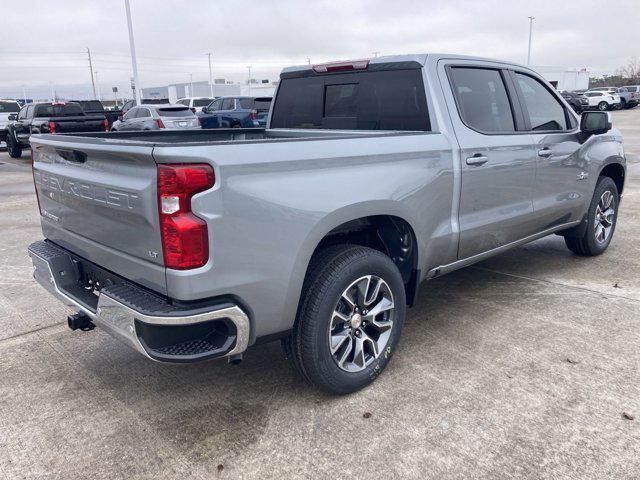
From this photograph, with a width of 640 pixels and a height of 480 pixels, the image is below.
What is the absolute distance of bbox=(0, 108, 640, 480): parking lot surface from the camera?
266 centimetres

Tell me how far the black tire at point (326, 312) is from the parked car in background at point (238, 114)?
16870 millimetres

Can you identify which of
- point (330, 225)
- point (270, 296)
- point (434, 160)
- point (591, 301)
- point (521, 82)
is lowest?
point (591, 301)

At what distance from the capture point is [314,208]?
2.82m

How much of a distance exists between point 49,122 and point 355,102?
13907mm

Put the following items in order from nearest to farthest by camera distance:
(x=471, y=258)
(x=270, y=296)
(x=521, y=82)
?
(x=270, y=296) → (x=471, y=258) → (x=521, y=82)

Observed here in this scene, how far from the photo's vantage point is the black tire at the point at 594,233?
5.43 meters

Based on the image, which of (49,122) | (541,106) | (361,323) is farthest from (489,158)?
(49,122)

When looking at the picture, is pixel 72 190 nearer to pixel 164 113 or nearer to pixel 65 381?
pixel 65 381

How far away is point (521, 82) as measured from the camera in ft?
14.8

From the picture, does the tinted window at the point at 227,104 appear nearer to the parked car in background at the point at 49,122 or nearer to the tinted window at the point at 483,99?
the parked car in background at the point at 49,122

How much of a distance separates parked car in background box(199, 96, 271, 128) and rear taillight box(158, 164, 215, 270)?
17.4 metres

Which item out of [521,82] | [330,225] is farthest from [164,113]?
[330,225]

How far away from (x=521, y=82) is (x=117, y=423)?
12.4 ft

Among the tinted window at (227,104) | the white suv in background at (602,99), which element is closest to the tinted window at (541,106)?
the tinted window at (227,104)
